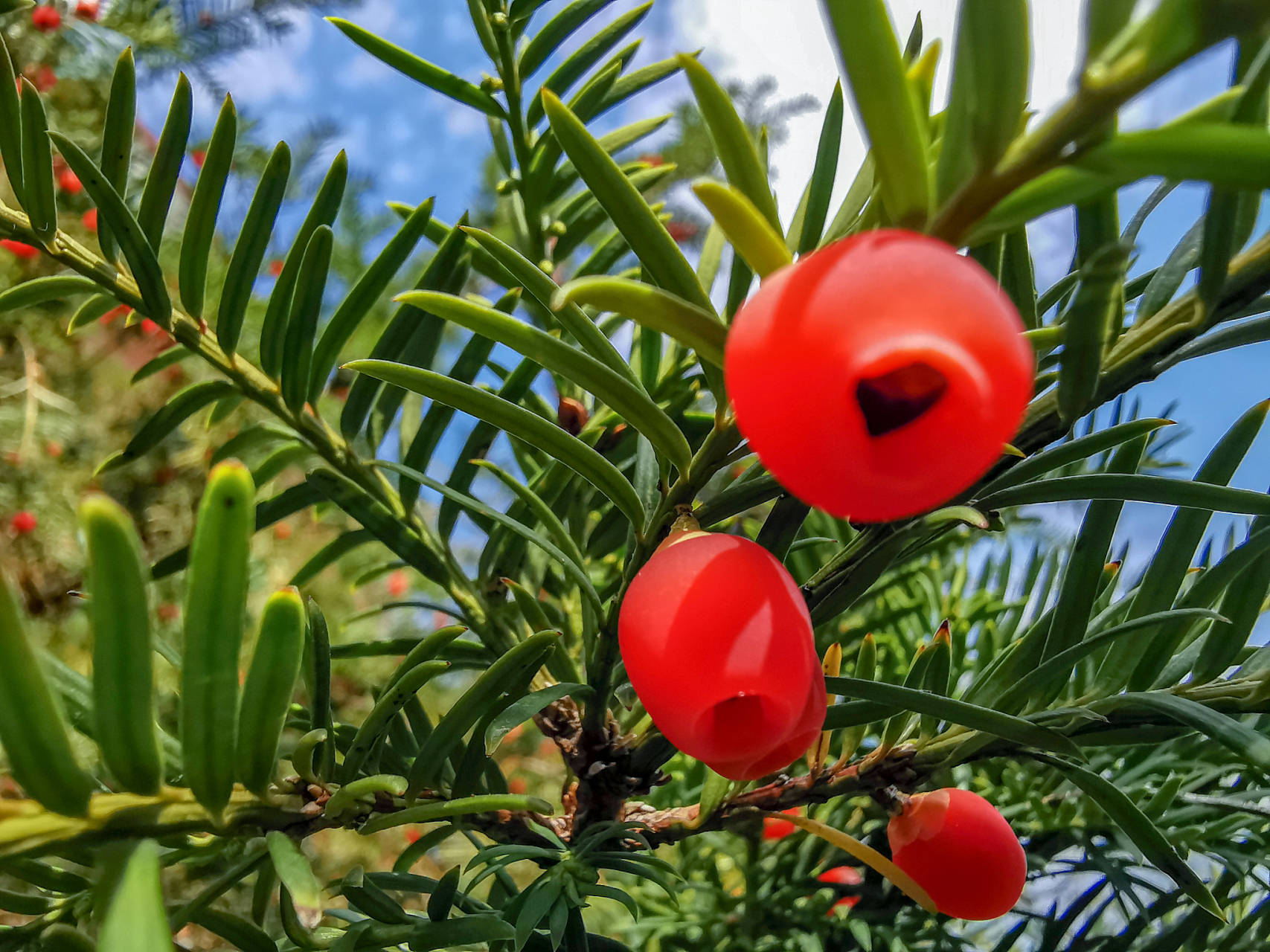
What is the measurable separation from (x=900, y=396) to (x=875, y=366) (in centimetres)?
6

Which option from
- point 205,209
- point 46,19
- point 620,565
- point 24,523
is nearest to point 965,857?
point 620,565

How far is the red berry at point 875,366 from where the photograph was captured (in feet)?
0.58

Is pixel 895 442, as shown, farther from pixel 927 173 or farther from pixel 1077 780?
pixel 1077 780

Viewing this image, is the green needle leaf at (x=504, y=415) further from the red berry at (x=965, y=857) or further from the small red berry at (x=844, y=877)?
the small red berry at (x=844, y=877)

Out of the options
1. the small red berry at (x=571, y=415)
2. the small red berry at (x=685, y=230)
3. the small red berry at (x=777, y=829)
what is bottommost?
the small red berry at (x=777, y=829)

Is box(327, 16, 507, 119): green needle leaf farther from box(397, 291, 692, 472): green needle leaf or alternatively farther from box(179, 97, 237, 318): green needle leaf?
box(397, 291, 692, 472): green needle leaf

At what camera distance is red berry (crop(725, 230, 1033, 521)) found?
0.18 meters

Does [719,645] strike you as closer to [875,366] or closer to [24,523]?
[875,366]

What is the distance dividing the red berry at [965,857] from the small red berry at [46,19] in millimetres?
1651

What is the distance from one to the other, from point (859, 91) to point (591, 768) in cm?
33

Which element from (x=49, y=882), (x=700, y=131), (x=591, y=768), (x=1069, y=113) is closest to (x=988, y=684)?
(x=591, y=768)

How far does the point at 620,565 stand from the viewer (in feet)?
2.11

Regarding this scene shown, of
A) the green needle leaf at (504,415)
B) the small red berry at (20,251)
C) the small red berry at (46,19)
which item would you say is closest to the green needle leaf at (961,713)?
the green needle leaf at (504,415)

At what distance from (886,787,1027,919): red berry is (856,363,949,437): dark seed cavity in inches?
8.8
